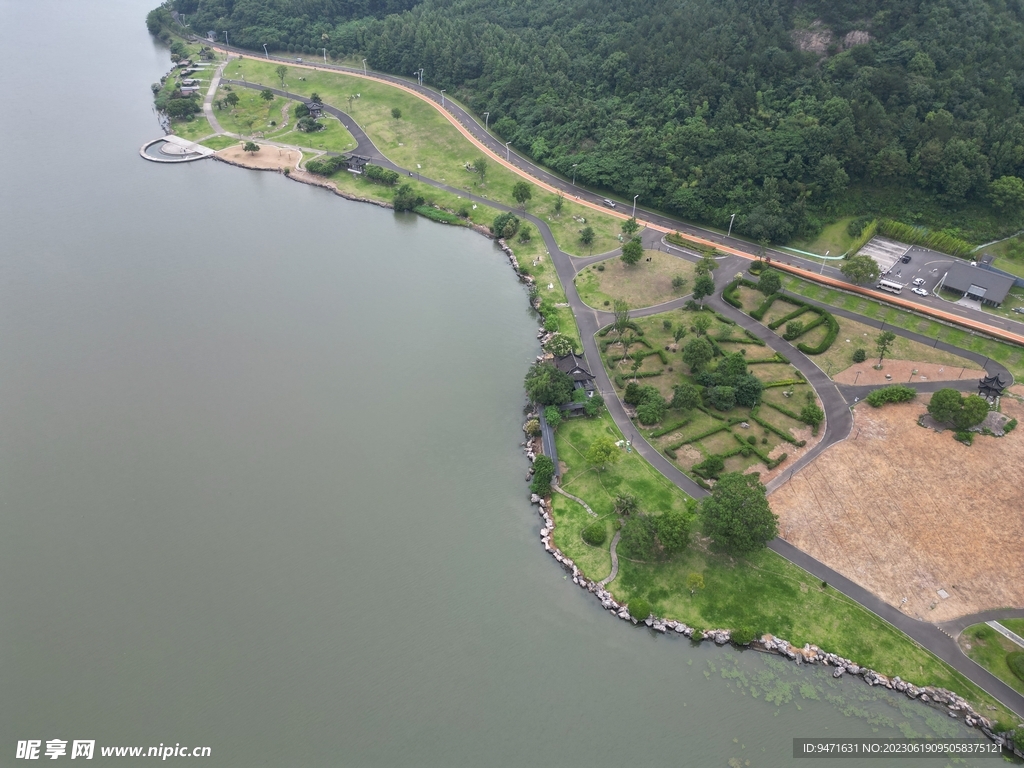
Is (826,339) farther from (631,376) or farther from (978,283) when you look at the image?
(978,283)

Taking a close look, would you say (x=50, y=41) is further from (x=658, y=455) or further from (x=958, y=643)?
→ (x=958, y=643)

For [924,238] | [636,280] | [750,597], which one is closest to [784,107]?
[924,238]

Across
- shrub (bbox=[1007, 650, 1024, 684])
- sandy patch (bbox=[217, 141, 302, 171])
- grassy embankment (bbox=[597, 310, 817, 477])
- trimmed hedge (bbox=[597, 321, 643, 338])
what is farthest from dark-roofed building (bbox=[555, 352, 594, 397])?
sandy patch (bbox=[217, 141, 302, 171])

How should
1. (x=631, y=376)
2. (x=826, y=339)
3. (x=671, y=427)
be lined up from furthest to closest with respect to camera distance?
1. (x=826, y=339)
2. (x=631, y=376)
3. (x=671, y=427)

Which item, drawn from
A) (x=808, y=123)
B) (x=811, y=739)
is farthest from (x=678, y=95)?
(x=811, y=739)

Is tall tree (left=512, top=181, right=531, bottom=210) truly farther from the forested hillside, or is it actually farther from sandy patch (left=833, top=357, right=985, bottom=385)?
sandy patch (left=833, top=357, right=985, bottom=385)

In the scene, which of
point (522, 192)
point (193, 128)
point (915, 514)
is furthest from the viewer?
point (193, 128)
